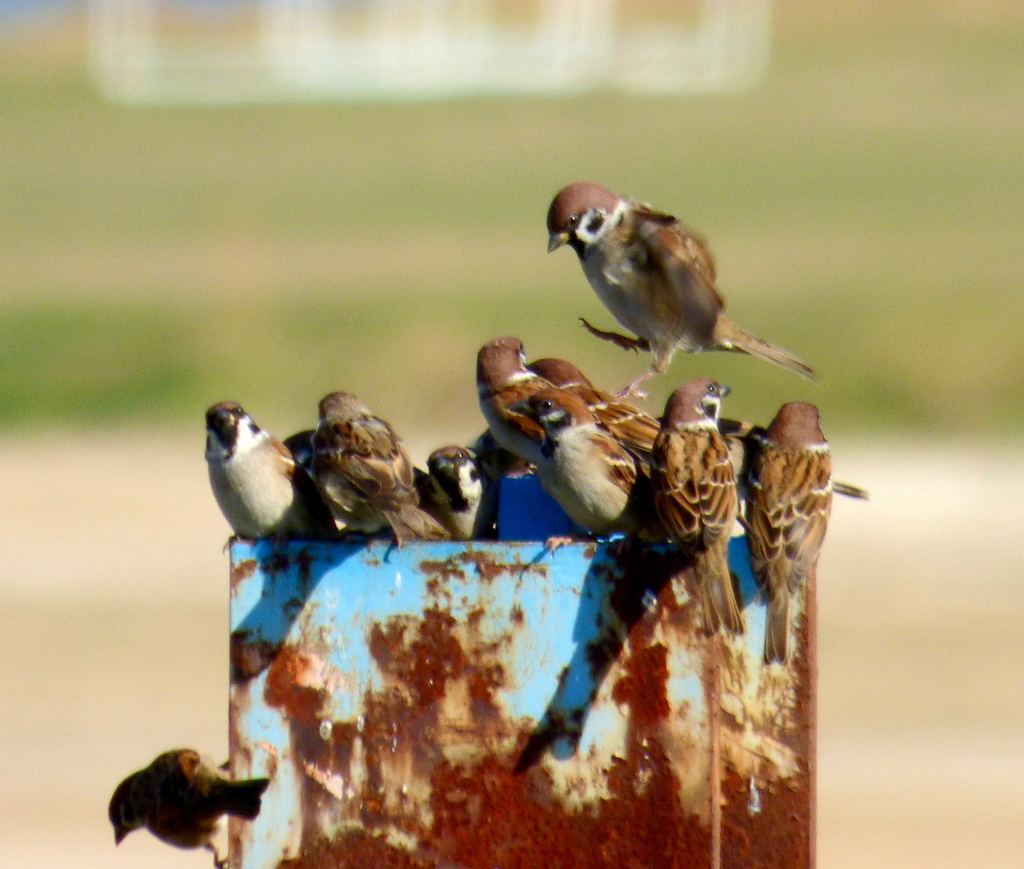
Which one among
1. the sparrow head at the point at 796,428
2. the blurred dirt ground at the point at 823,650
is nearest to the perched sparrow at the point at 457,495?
the sparrow head at the point at 796,428

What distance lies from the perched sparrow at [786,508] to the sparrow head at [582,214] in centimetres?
Result: 114

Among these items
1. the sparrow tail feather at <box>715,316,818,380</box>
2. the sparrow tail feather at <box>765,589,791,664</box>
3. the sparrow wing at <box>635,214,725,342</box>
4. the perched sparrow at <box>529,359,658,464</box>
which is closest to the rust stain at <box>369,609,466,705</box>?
the sparrow tail feather at <box>765,589,791,664</box>

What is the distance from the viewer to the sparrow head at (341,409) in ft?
A: 21.3

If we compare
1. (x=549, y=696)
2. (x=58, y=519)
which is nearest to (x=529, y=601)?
(x=549, y=696)

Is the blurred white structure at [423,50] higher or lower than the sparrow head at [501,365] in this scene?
lower

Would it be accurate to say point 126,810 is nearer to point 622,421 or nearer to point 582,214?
→ point 622,421

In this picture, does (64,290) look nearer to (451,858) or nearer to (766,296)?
(766,296)

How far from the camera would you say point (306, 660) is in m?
5.38

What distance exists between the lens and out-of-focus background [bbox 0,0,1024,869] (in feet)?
45.3

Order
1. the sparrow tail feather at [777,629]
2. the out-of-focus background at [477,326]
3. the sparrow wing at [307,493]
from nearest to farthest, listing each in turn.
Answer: the sparrow tail feather at [777,629] → the sparrow wing at [307,493] → the out-of-focus background at [477,326]

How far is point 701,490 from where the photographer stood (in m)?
5.72

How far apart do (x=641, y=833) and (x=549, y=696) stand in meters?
0.42

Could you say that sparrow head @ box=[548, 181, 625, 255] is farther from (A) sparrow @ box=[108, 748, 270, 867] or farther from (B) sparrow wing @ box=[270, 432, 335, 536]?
(A) sparrow @ box=[108, 748, 270, 867]

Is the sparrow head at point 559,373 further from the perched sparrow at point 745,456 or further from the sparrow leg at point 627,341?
the perched sparrow at point 745,456
